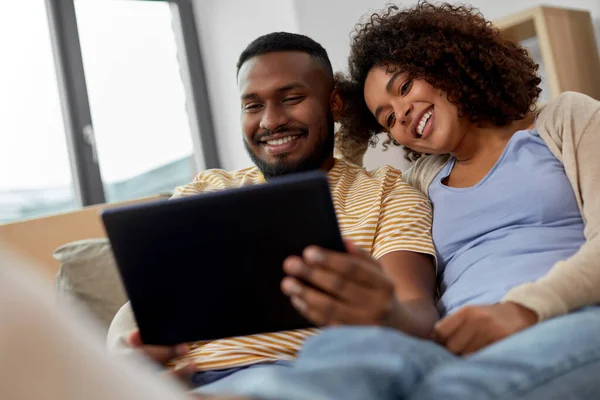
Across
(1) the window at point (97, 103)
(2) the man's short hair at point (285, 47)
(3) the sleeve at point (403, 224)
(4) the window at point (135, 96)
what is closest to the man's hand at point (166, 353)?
(3) the sleeve at point (403, 224)

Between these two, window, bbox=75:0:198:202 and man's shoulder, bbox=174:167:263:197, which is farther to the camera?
window, bbox=75:0:198:202

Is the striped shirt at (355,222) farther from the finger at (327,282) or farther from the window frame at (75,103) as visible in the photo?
the window frame at (75,103)

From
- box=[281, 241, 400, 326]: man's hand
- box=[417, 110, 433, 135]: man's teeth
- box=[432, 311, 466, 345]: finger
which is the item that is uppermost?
box=[417, 110, 433, 135]: man's teeth

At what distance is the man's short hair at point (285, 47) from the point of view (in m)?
1.47

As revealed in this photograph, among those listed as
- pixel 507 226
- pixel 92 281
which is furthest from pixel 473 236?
pixel 92 281

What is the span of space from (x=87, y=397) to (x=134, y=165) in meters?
2.79

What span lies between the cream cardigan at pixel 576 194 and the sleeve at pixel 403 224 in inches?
4.4

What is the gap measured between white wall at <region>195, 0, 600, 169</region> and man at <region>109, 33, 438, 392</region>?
2.70ft

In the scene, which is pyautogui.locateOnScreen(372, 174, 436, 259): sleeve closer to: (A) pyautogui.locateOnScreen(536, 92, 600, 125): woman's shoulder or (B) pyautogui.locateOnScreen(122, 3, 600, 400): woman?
(B) pyautogui.locateOnScreen(122, 3, 600, 400): woman

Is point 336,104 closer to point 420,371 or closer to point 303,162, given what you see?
point 303,162

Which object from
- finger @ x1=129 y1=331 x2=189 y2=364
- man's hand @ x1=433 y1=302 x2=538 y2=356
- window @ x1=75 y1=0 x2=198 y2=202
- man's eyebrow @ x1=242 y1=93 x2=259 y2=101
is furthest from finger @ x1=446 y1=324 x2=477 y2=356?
window @ x1=75 y1=0 x2=198 y2=202

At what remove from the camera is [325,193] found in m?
0.79

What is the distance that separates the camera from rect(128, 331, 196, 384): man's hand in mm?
971

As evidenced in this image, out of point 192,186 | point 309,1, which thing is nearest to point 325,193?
point 192,186
